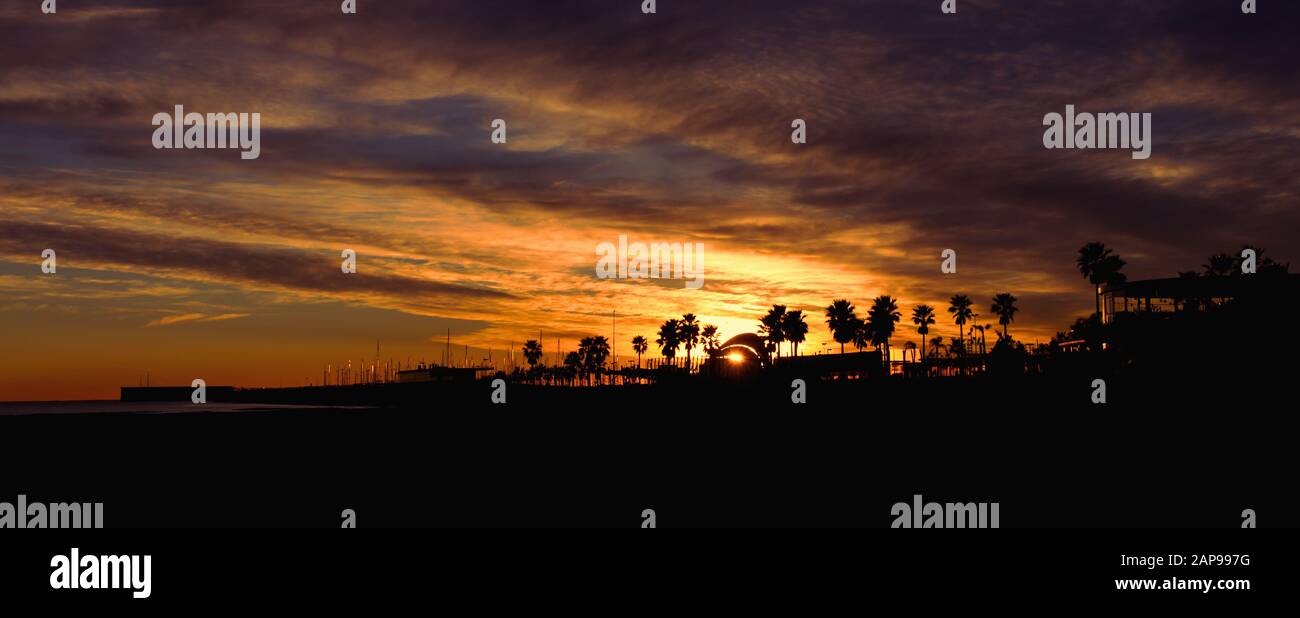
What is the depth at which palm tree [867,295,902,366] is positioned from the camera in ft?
553

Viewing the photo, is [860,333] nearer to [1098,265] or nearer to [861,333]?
[861,333]

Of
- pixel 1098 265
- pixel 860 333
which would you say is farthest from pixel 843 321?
pixel 1098 265

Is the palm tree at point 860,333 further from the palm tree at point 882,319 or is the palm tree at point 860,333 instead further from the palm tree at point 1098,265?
the palm tree at point 1098,265

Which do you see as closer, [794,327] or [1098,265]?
[1098,265]

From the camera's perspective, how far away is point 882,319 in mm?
168500

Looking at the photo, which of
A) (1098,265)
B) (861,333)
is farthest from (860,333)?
(1098,265)

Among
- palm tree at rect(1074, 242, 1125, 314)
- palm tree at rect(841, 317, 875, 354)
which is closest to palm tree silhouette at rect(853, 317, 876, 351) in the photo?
palm tree at rect(841, 317, 875, 354)

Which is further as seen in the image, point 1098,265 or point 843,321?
point 843,321

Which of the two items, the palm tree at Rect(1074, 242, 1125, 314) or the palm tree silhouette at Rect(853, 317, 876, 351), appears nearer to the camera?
the palm tree at Rect(1074, 242, 1125, 314)

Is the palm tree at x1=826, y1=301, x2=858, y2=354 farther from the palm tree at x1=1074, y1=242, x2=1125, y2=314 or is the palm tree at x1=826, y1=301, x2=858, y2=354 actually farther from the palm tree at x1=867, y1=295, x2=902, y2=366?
the palm tree at x1=1074, y1=242, x2=1125, y2=314
